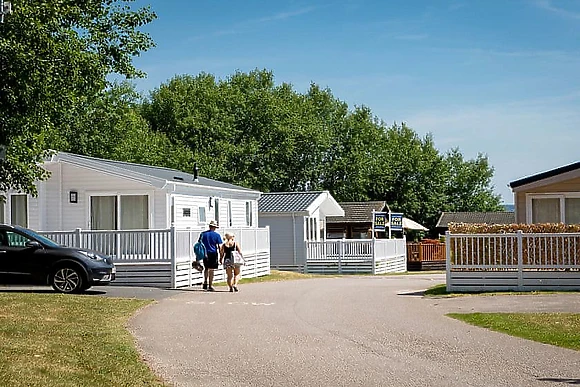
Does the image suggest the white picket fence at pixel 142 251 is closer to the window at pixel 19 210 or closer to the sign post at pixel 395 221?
the window at pixel 19 210

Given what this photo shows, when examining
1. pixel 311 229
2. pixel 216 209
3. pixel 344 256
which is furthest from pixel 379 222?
pixel 216 209

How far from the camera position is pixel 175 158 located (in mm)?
58094

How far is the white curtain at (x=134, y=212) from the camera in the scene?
27.3m

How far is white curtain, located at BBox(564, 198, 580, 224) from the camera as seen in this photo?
24.5 m

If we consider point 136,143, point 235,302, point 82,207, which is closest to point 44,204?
point 82,207

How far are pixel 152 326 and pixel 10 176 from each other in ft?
29.8

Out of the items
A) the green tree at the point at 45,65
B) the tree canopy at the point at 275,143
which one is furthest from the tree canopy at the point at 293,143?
the green tree at the point at 45,65

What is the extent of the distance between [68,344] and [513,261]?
12.1 meters

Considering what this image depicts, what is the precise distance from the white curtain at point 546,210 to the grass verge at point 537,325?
31.2ft

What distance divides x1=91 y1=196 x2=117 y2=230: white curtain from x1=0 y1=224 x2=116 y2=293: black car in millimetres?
6742

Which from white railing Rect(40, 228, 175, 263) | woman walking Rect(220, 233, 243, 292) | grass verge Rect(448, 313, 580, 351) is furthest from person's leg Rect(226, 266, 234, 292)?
grass verge Rect(448, 313, 580, 351)

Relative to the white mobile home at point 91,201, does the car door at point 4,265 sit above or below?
below

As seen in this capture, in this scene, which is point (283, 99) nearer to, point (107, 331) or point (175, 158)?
point (175, 158)

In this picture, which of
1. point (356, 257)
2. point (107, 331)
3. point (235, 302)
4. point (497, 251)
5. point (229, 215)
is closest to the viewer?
point (107, 331)
